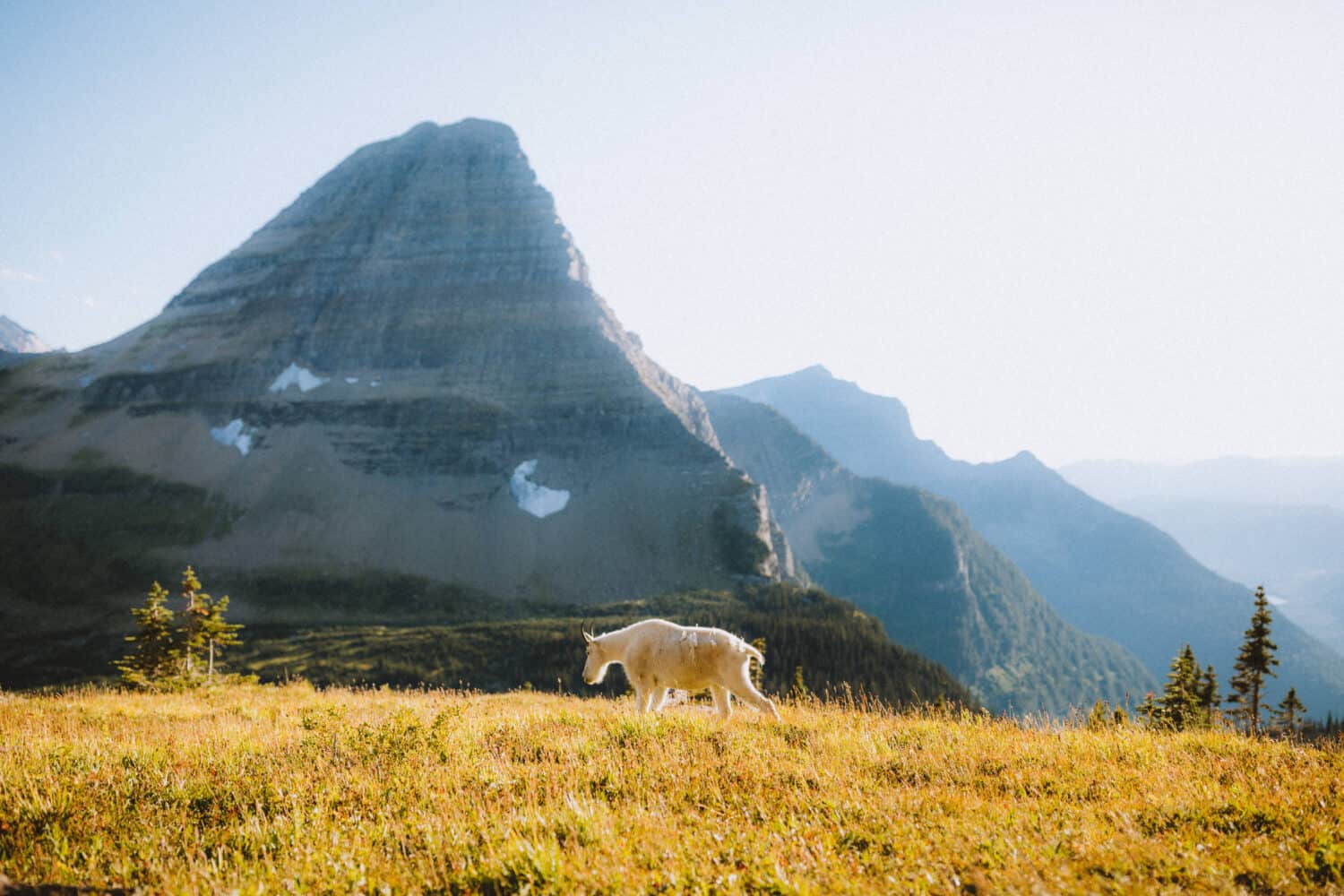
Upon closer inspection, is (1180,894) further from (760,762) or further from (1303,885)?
(760,762)

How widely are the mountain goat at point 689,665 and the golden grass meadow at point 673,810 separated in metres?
1.15

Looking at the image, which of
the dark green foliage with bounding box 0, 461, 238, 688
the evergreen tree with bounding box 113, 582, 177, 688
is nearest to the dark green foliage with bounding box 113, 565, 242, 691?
the evergreen tree with bounding box 113, 582, 177, 688

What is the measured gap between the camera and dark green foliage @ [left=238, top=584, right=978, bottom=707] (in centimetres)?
8288

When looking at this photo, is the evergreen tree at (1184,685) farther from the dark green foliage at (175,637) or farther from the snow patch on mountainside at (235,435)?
the snow patch on mountainside at (235,435)

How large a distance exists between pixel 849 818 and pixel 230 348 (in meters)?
222

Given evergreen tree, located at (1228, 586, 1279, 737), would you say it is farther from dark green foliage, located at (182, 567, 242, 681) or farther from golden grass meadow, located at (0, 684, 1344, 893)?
dark green foliage, located at (182, 567, 242, 681)

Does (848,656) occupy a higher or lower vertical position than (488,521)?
lower

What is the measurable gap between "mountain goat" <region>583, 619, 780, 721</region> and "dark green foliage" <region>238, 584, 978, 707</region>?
6403 cm

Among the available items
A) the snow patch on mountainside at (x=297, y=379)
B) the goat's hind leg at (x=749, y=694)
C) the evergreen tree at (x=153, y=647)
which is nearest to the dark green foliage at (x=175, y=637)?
the evergreen tree at (x=153, y=647)

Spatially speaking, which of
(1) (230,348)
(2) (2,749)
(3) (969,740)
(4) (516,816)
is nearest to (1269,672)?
(3) (969,740)

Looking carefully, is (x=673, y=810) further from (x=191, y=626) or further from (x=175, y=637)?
(x=175, y=637)

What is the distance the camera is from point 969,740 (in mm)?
8719

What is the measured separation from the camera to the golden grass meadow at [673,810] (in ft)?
16.0

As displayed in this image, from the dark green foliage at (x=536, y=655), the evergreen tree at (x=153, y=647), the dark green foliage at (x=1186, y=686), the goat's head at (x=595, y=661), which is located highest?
the goat's head at (x=595, y=661)
